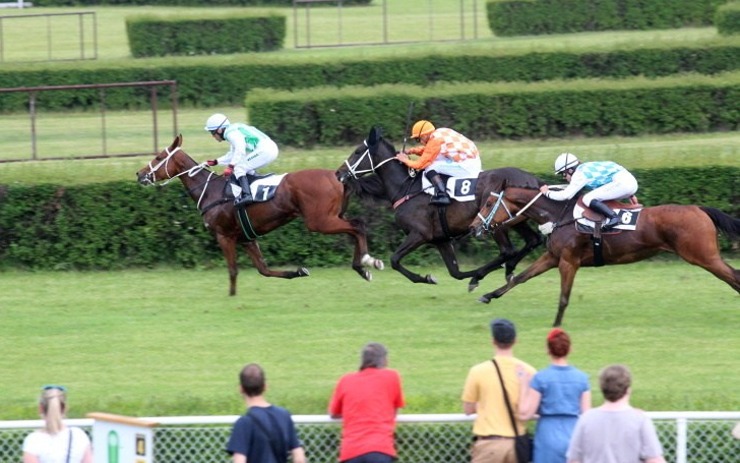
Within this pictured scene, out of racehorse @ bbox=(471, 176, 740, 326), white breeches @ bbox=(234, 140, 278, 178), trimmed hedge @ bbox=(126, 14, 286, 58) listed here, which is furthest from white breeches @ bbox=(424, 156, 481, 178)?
trimmed hedge @ bbox=(126, 14, 286, 58)

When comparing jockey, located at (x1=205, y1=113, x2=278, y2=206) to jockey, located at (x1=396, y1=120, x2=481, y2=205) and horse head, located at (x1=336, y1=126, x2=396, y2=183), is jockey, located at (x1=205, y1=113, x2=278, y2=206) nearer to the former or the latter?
horse head, located at (x1=336, y1=126, x2=396, y2=183)

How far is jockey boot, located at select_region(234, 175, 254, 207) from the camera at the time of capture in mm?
14305

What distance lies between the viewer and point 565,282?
12.6m

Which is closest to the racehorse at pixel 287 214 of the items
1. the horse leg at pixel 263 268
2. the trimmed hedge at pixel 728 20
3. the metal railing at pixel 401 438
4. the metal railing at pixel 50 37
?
the horse leg at pixel 263 268

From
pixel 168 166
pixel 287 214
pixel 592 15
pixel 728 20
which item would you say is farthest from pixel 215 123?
pixel 592 15

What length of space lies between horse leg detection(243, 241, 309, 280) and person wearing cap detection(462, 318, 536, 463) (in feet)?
21.7

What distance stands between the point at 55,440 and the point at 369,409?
5.36ft

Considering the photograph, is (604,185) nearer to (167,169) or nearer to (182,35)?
(167,169)

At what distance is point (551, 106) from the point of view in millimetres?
21531

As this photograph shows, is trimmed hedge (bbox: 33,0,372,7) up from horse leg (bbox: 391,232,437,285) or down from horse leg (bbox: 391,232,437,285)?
up

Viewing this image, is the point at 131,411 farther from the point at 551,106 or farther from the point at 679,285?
the point at 551,106

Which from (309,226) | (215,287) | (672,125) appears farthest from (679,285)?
(672,125)

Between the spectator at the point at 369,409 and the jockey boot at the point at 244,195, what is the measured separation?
266 inches

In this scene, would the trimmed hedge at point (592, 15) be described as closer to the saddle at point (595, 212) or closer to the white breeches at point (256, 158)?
the white breeches at point (256, 158)
